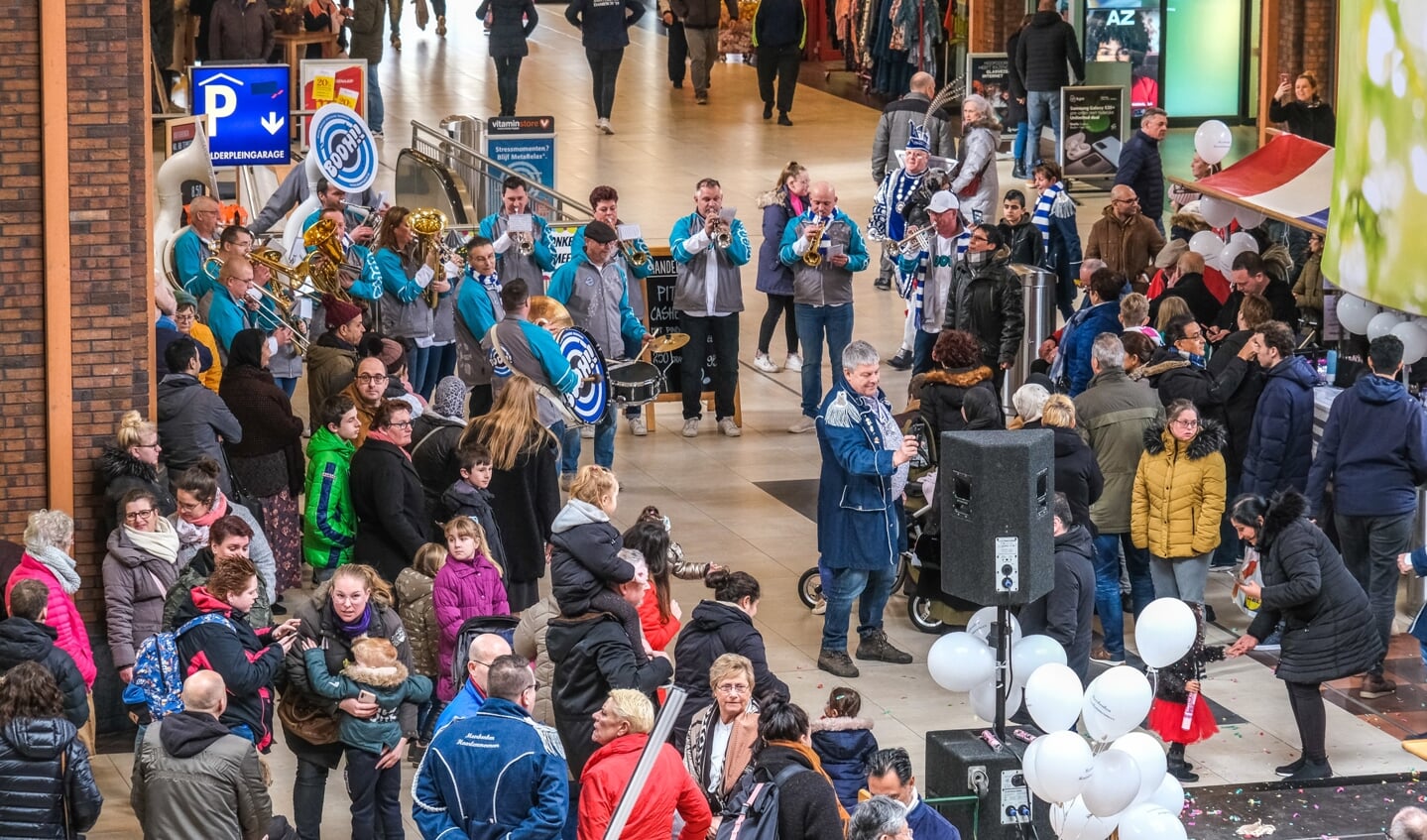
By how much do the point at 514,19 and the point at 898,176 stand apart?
37.1 feet

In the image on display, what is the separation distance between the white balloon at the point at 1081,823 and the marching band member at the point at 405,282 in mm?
6524

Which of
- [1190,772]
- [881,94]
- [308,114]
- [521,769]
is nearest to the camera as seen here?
[521,769]

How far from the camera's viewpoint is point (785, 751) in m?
5.95

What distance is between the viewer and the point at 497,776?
5.58 m

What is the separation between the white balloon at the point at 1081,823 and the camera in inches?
258

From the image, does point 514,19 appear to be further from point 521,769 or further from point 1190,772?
point 521,769

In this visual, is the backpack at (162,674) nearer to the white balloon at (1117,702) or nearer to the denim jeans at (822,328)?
the white balloon at (1117,702)

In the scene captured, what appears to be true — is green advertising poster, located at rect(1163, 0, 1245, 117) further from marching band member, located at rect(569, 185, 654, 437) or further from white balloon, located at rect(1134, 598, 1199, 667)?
white balloon, located at rect(1134, 598, 1199, 667)

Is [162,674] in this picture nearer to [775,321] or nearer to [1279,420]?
[1279,420]

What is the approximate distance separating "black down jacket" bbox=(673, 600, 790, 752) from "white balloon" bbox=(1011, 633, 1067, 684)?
998mm

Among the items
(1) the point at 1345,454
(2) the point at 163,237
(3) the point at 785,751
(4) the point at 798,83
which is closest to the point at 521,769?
(3) the point at 785,751

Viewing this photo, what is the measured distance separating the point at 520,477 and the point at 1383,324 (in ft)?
15.9

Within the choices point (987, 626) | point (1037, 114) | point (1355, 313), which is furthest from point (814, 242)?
point (1037, 114)

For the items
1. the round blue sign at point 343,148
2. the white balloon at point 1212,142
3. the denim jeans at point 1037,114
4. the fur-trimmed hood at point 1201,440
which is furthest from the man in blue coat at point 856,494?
the denim jeans at point 1037,114
